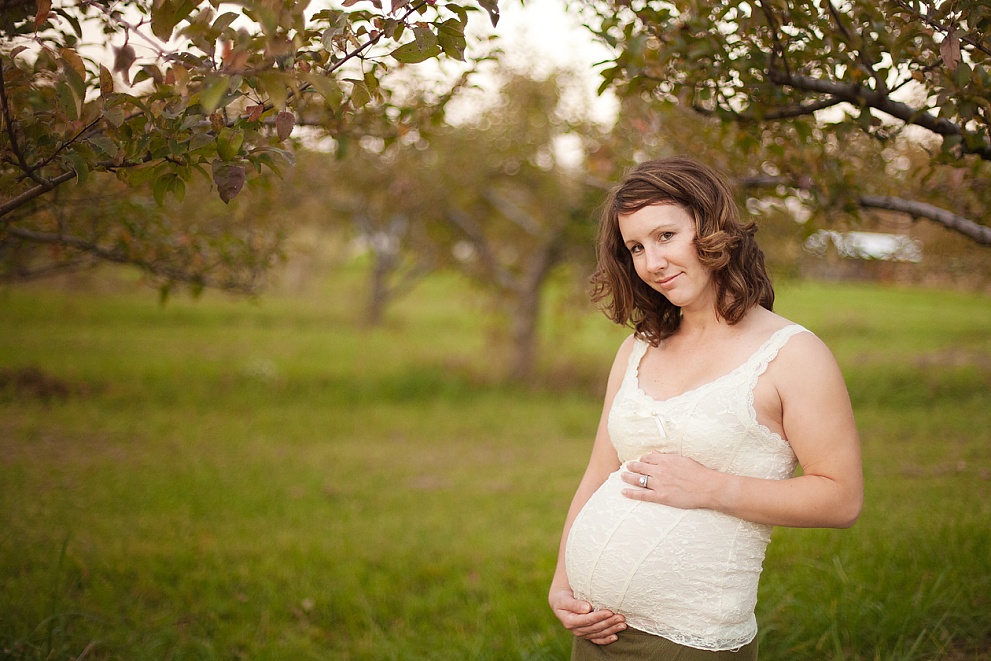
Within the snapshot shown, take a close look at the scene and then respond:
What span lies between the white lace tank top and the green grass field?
1374mm

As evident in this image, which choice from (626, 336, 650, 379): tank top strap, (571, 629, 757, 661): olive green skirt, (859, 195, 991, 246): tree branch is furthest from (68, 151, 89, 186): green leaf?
(859, 195, 991, 246): tree branch

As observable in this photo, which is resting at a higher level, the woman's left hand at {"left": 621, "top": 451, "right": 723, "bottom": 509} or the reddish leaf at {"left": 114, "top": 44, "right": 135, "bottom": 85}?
the reddish leaf at {"left": 114, "top": 44, "right": 135, "bottom": 85}

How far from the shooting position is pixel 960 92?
2225 mm

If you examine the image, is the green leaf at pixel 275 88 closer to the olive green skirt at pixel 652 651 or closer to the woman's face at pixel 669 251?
the woman's face at pixel 669 251

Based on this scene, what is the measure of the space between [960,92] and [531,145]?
861cm

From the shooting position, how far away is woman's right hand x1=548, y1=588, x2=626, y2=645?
6.48 feet

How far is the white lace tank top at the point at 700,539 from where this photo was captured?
185 centimetres

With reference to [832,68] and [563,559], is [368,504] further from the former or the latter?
[832,68]

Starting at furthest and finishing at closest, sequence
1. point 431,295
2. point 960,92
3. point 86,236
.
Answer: point 431,295, point 86,236, point 960,92

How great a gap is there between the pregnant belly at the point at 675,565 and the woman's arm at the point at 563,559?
74 mm

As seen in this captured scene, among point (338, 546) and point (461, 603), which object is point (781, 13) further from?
point (338, 546)

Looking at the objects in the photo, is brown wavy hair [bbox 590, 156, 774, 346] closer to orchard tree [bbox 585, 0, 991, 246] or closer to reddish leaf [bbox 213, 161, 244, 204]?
orchard tree [bbox 585, 0, 991, 246]

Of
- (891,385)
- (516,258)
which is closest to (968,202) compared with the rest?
(891,385)

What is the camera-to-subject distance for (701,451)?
6.22ft
